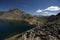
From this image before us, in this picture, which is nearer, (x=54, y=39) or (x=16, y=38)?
(x=54, y=39)

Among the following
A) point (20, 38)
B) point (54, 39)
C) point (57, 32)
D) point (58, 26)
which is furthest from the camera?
point (20, 38)

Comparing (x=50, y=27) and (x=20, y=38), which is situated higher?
(x=50, y=27)

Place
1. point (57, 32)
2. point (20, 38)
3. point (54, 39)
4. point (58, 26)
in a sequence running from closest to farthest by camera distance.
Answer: point (54, 39) → point (57, 32) → point (58, 26) → point (20, 38)

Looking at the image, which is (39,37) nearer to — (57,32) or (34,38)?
(34,38)

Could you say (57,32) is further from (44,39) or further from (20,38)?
(20,38)

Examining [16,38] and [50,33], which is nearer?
[50,33]

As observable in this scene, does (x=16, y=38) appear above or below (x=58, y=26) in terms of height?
below

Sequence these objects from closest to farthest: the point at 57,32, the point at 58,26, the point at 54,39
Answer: the point at 54,39 < the point at 57,32 < the point at 58,26

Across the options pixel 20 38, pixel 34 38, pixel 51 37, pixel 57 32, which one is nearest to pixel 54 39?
pixel 51 37

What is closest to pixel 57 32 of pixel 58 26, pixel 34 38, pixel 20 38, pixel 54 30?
pixel 54 30
